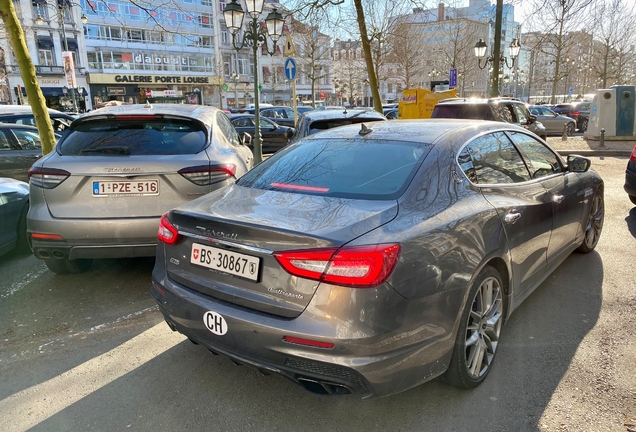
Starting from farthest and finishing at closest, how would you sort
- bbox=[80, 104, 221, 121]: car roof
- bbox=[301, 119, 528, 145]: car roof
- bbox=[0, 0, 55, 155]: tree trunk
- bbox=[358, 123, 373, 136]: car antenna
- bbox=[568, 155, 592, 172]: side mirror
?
bbox=[0, 0, 55, 155]: tree trunk → bbox=[80, 104, 221, 121]: car roof → bbox=[568, 155, 592, 172]: side mirror → bbox=[358, 123, 373, 136]: car antenna → bbox=[301, 119, 528, 145]: car roof

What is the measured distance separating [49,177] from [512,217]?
362cm

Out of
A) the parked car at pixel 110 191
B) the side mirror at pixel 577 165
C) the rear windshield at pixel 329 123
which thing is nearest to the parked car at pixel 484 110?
the rear windshield at pixel 329 123

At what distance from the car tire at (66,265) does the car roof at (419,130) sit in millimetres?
2750

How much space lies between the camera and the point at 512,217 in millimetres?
2965

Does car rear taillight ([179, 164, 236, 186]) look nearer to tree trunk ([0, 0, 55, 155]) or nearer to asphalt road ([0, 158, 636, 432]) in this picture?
asphalt road ([0, 158, 636, 432])

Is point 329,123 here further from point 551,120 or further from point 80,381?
point 551,120

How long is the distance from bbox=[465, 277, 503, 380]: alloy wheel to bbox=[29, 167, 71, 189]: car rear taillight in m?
3.32

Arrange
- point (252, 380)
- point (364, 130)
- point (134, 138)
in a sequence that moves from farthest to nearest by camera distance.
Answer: point (134, 138) → point (364, 130) → point (252, 380)

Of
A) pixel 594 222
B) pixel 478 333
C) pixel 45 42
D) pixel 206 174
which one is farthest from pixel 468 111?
pixel 45 42

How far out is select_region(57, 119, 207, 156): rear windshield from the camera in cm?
407

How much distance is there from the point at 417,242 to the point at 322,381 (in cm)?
78

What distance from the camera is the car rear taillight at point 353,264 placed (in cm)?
204

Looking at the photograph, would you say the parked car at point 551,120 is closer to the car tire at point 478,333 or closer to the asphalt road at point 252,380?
the asphalt road at point 252,380

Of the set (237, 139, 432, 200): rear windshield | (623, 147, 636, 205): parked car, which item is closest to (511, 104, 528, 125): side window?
(623, 147, 636, 205): parked car
